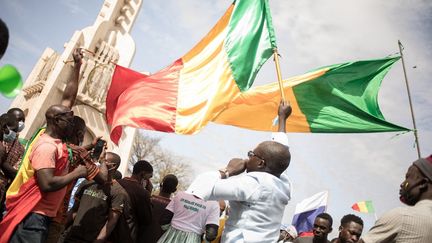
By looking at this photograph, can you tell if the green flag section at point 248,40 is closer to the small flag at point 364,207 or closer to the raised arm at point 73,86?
the raised arm at point 73,86

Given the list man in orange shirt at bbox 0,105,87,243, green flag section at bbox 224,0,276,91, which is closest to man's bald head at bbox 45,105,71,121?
man in orange shirt at bbox 0,105,87,243

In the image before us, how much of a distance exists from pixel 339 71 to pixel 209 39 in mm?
1979

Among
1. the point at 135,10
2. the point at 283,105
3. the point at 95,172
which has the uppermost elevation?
the point at 135,10

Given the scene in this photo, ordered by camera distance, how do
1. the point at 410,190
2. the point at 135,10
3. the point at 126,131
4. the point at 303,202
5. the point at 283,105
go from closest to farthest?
the point at 410,190
the point at 283,105
the point at 303,202
the point at 126,131
the point at 135,10

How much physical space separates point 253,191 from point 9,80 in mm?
8623

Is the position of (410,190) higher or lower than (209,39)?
lower

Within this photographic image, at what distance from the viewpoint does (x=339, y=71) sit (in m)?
5.09

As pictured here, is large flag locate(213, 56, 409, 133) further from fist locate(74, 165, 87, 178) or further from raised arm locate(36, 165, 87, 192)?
raised arm locate(36, 165, 87, 192)

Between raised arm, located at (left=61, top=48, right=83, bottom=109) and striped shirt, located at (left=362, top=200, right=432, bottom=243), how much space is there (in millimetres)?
3313

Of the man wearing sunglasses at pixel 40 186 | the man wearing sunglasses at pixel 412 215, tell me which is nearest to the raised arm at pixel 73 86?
the man wearing sunglasses at pixel 40 186

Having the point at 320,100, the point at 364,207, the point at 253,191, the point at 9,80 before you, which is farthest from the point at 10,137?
the point at 364,207

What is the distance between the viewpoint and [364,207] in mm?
10875

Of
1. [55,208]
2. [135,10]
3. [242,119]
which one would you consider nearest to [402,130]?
[242,119]

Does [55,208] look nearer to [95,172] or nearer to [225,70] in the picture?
[95,172]
